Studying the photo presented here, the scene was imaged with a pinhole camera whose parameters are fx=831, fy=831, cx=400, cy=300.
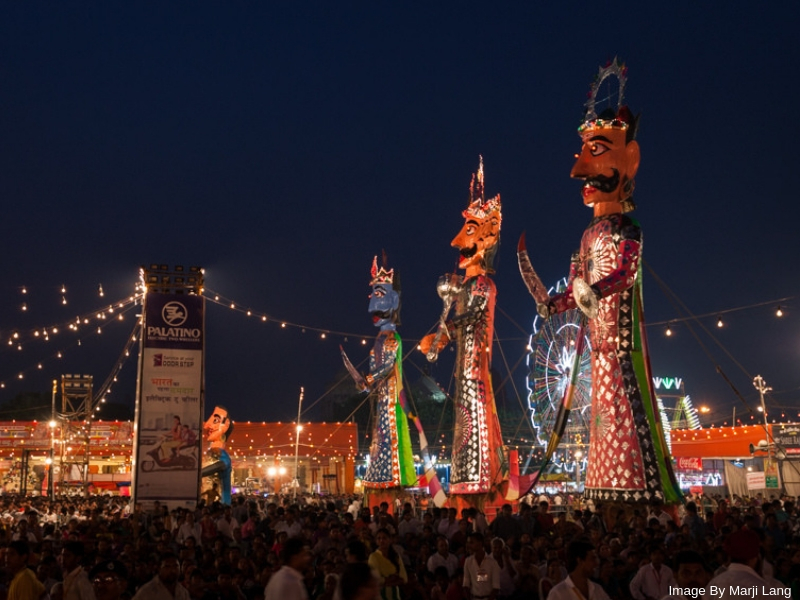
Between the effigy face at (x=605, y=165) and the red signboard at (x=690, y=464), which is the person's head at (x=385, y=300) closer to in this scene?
the effigy face at (x=605, y=165)

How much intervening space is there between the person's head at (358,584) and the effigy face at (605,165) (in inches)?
453

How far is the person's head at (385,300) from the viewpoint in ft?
74.3

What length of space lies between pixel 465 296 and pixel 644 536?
983 cm

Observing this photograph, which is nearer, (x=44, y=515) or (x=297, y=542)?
(x=297, y=542)

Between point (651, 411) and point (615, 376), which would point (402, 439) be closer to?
point (615, 376)

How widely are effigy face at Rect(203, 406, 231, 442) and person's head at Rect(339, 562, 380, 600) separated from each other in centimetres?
2522

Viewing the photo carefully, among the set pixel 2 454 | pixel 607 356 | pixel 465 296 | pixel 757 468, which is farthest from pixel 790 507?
pixel 2 454

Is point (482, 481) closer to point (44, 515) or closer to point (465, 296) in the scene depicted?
point (465, 296)

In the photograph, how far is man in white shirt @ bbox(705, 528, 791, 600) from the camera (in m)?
4.27

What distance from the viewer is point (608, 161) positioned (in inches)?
571

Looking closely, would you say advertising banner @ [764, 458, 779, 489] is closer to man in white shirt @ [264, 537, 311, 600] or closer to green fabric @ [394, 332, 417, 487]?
green fabric @ [394, 332, 417, 487]

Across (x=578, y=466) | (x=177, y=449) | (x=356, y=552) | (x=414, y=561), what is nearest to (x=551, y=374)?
(x=578, y=466)

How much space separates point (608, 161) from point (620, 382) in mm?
3858

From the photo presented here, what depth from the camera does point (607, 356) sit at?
13977 mm
